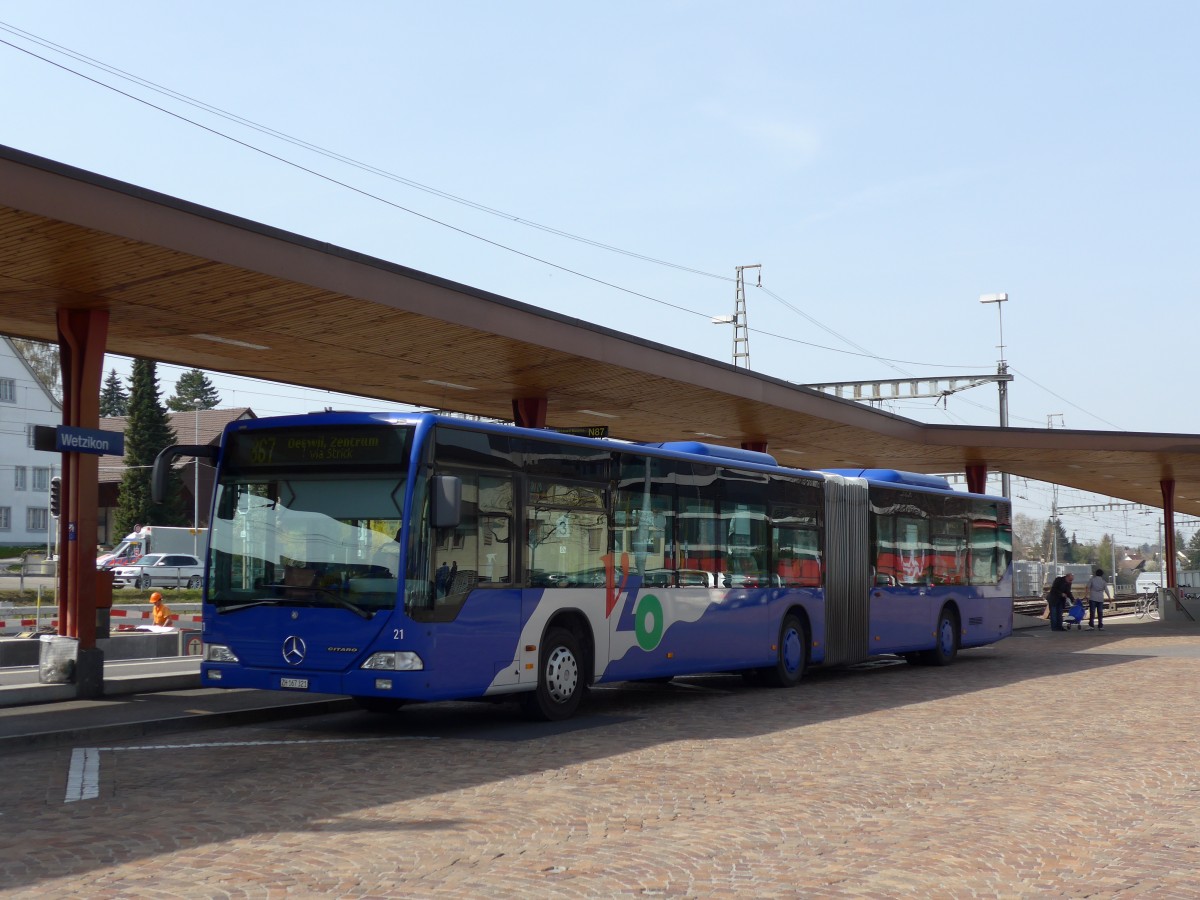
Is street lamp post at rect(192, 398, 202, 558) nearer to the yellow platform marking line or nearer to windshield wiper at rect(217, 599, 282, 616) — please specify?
windshield wiper at rect(217, 599, 282, 616)

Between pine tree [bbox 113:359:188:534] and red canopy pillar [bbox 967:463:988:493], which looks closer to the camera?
red canopy pillar [bbox 967:463:988:493]

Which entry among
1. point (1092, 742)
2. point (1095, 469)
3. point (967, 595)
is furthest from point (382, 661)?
point (1095, 469)

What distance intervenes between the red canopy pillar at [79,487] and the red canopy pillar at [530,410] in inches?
385

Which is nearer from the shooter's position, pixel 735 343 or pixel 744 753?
pixel 744 753

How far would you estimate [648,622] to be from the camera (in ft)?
51.2

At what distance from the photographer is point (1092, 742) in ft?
40.4

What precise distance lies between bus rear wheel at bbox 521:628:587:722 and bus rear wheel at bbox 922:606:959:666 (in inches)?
423

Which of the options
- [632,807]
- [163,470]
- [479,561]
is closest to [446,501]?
[479,561]

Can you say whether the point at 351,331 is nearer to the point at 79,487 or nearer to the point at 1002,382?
the point at 79,487

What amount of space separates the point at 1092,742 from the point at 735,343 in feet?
137

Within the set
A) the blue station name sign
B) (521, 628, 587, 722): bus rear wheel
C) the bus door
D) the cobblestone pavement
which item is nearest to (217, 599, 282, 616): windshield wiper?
the cobblestone pavement

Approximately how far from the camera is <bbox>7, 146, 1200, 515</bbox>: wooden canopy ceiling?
1295 centimetres

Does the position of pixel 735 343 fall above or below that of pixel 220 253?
above

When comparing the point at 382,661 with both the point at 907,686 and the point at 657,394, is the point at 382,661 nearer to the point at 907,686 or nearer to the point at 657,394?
the point at 907,686
